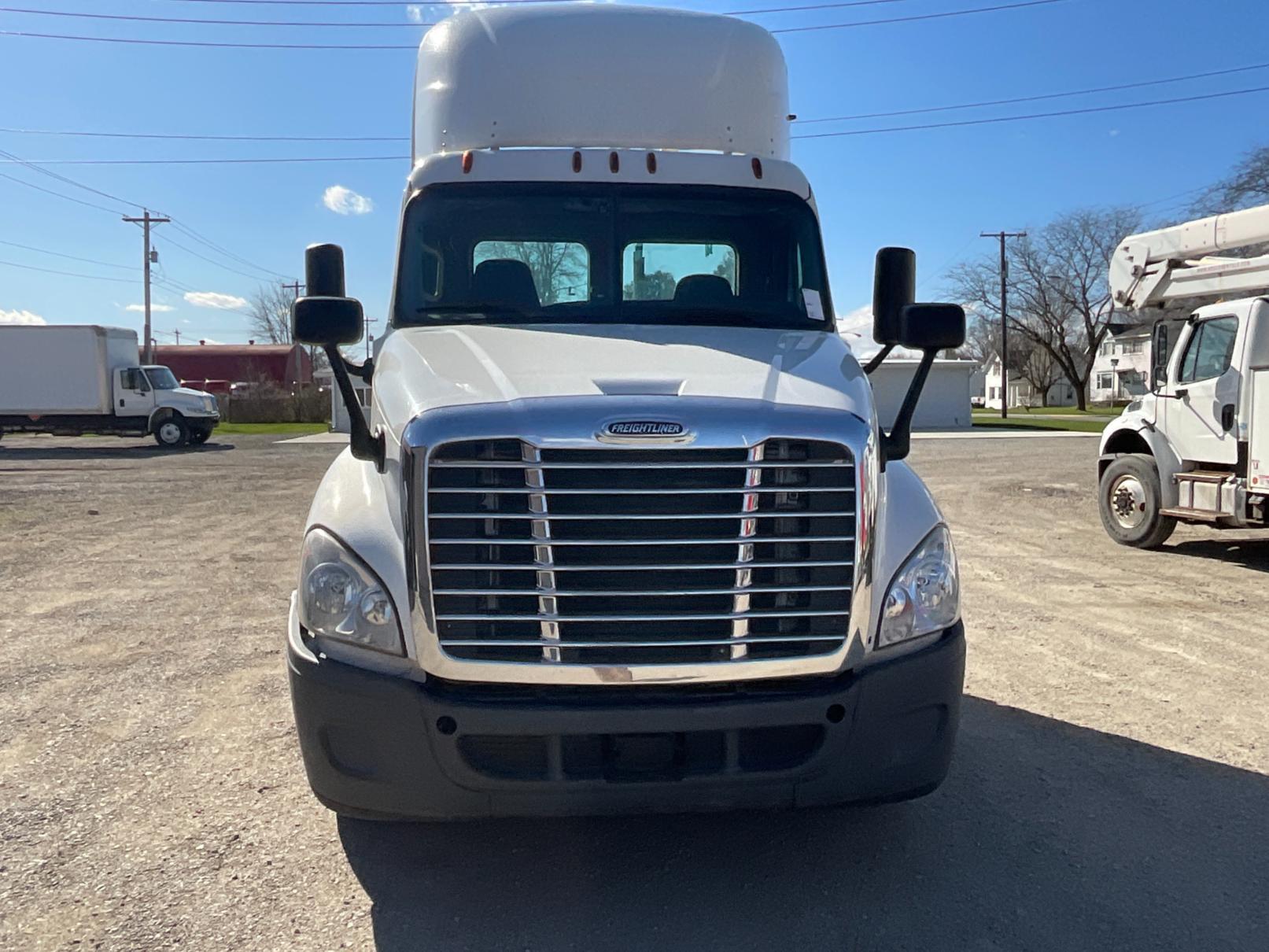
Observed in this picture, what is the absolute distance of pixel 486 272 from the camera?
4.28 metres

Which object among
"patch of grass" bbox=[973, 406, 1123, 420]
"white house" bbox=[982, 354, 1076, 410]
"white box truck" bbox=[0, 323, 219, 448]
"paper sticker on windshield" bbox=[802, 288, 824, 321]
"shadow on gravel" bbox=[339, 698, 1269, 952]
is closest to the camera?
"shadow on gravel" bbox=[339, 698, 1269, 952]

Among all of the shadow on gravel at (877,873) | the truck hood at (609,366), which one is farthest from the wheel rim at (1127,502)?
the truck hood at (609,366)

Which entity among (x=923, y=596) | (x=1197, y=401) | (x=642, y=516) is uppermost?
(x=1197, y=401)

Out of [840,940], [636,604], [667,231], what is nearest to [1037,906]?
[840,940]

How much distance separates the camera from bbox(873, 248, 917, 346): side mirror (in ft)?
14.3

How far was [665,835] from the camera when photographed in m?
3.65

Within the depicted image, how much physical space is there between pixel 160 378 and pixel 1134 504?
27509mm

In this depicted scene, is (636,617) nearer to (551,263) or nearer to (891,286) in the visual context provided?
(551,263)

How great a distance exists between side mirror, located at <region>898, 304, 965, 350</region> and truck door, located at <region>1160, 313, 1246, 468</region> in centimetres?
665

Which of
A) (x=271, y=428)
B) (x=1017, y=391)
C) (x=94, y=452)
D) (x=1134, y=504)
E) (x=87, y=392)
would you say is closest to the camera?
(x=1134, y=504)

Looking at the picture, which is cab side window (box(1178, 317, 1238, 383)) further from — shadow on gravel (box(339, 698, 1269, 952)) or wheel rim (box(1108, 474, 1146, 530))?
shadow on gravel (box(339, 698, 1269, 952))

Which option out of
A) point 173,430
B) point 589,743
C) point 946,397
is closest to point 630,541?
point 589,743

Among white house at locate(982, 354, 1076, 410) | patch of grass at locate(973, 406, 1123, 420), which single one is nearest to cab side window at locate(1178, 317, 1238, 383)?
patch of grass at locate(973, 406, 1123, 420)

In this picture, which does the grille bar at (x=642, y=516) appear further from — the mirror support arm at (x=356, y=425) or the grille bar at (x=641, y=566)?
the mirror support arm at (x=356, y=425)
